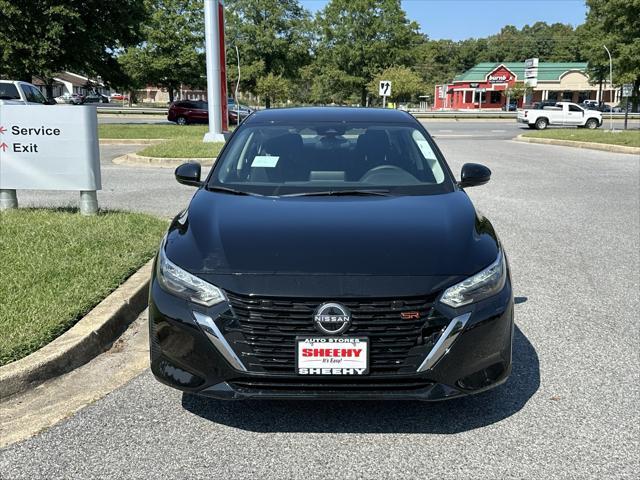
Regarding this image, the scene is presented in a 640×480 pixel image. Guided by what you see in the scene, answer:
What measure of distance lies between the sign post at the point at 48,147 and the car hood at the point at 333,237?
11.3ft

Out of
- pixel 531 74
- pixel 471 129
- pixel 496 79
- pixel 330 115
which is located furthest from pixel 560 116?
pixel 496 79

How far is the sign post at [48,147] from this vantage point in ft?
21.5

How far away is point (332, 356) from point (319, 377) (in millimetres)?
124

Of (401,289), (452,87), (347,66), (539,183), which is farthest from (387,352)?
(452,87)

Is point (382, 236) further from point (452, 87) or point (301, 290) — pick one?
point (452, 87)

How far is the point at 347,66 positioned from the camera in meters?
63.0

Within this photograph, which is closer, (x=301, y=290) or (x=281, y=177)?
(x=301, y=290)

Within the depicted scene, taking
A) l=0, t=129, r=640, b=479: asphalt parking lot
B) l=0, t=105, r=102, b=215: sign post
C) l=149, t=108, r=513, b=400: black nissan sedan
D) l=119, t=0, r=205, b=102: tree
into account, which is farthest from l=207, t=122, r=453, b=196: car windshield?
l=119, t=0, r=205, b=102: tree

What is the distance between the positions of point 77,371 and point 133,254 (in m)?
1.97

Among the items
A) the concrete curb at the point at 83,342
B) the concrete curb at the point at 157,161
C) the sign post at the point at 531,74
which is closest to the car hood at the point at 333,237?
the concrete curb at the point at 83,342

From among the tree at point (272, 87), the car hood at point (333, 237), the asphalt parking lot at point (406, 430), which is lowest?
the asphalt parking lot at point (406, 430)

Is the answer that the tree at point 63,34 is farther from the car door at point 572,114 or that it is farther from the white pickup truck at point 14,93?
the car door at point 572,114

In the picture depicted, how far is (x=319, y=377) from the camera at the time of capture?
9.05 ft

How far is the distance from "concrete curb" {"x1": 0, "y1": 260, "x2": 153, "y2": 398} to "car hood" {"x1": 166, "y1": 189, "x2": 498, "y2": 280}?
1008 mm
